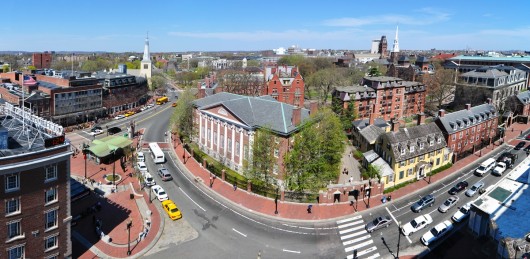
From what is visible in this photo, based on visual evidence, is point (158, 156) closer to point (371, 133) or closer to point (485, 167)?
point (371, 133)

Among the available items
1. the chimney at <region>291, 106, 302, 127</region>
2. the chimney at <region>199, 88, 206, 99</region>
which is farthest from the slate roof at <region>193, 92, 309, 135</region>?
the chimney at <region>199, 88, 206, 99</region>

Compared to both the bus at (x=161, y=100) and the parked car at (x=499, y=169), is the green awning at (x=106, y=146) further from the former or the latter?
the parked car at (x=499, y=169)

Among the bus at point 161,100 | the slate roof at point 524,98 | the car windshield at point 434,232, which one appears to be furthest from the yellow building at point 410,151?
the bus at point 161,100

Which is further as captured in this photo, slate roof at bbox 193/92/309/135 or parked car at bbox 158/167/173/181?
parked car at bbox 158/167/173/181

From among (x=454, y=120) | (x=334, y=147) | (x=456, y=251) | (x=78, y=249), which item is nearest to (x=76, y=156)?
(x=78, y=249)

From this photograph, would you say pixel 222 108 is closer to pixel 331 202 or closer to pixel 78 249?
pixel 331 202

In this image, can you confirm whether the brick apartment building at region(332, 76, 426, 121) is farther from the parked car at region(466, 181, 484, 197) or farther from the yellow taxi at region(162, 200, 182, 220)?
the yellow taxi at region(162, 200, 182, 220)
